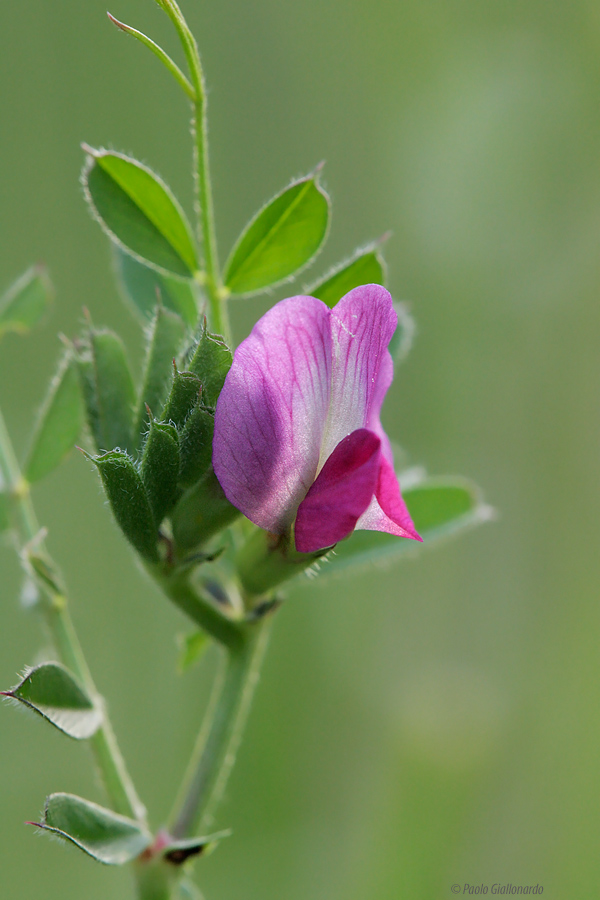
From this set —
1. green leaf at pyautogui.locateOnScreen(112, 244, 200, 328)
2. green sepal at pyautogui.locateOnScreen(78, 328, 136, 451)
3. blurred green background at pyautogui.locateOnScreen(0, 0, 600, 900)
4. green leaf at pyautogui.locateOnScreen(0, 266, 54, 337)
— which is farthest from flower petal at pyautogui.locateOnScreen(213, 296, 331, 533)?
blurred green background at pyautogui.locateOnScreen(0, 0, 600, 900)

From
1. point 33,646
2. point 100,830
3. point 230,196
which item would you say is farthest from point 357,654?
point 100,830

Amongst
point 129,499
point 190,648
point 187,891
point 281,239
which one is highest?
point 281,239

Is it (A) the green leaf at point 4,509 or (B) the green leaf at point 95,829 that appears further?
(A) the green leaf at point 4,509

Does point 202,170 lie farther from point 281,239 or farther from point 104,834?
point 104,834

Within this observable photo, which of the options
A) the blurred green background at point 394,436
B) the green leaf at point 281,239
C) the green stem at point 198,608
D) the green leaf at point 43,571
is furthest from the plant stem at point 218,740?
the blurred green background at point 394,436

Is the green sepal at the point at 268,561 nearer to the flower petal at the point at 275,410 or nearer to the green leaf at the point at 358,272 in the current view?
the flower petal at the point at 275,410

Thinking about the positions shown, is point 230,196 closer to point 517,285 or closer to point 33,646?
point 517,285

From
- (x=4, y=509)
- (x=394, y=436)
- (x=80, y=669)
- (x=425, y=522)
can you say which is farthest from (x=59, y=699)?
(x=394, y=436)
